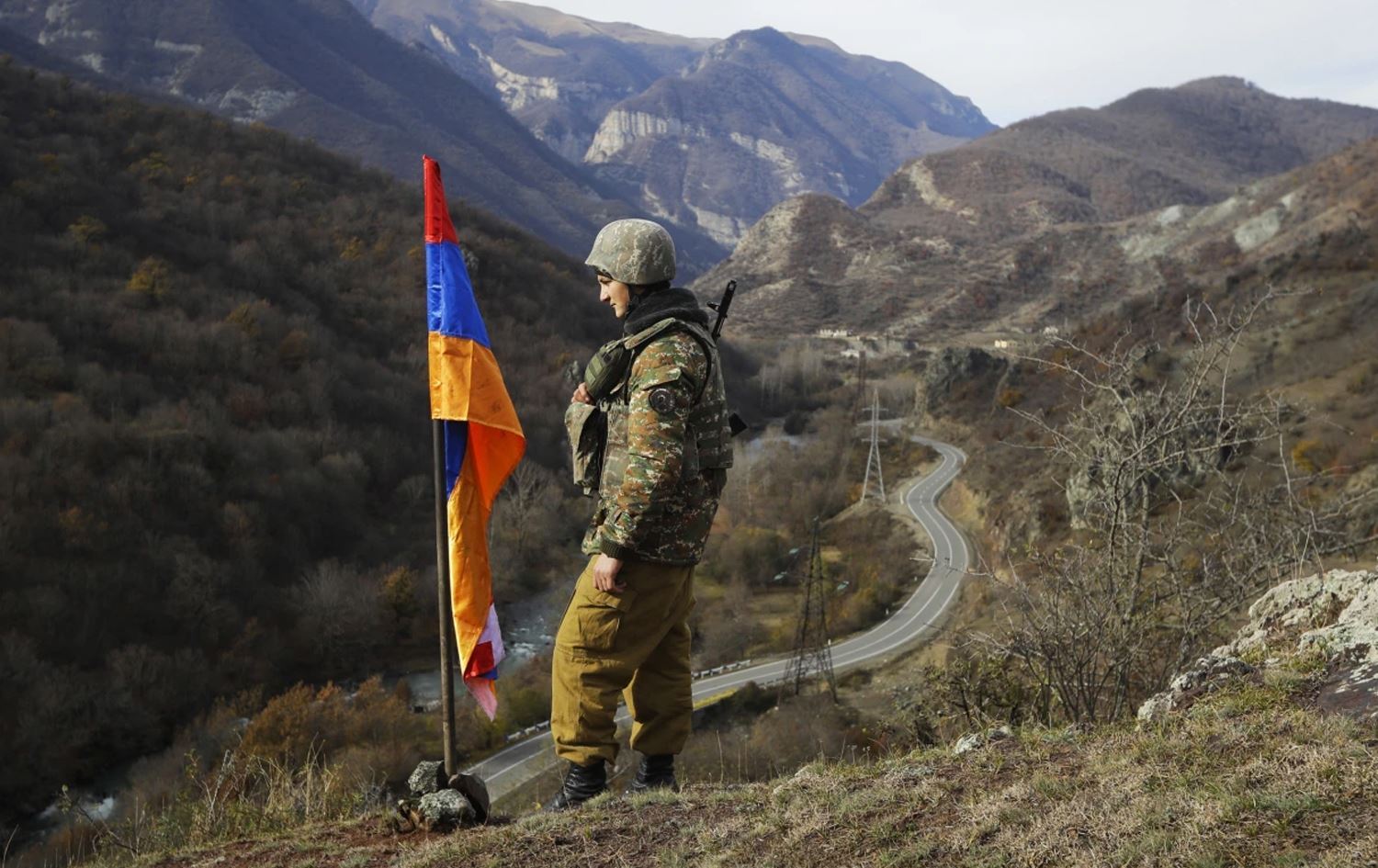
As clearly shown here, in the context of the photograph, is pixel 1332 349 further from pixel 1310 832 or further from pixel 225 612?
pixel 225 612

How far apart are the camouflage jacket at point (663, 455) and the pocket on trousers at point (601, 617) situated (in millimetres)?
184

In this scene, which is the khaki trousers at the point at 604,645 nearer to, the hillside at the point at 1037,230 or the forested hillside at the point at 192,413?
the forested hillside at the point at 192,413

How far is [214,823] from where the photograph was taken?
491 cm

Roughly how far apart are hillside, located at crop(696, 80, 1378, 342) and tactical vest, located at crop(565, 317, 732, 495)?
51208mm

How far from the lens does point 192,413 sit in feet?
117

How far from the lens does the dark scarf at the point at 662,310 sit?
12.0 feet

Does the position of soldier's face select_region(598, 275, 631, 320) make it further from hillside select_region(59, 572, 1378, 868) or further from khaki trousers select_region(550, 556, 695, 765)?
hillside select_region(59, 572, 1378, 868)

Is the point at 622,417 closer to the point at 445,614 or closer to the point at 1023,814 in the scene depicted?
the point at 445,614

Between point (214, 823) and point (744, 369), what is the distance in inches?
2987

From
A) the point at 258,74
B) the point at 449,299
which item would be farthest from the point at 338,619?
the point at 258,74

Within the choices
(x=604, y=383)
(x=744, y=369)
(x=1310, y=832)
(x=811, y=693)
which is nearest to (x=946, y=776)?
Answer: (x=1310, y=832)

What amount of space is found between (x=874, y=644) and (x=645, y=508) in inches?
1177

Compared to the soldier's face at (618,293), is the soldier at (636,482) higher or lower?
lower

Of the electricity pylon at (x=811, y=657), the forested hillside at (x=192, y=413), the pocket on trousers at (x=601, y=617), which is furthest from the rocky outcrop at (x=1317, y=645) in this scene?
the forested hillside at (x=192, y=413)
